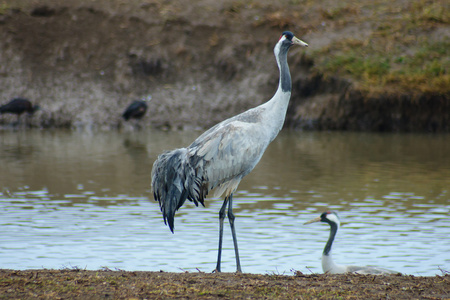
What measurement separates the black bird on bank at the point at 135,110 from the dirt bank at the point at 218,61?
15.3 inches

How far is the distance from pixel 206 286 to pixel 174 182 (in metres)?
2.06

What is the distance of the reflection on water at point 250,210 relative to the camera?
877cm

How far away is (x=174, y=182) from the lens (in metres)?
7.78

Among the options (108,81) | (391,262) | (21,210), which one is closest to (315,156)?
(21,210)

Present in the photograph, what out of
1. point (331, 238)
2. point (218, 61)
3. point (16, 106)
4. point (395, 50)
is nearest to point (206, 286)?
point (331, 238)

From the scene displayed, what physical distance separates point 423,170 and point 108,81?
14918 millimetres

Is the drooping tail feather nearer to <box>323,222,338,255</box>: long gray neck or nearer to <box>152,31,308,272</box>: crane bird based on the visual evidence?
<box>152,31,308,272</box>: crane bird

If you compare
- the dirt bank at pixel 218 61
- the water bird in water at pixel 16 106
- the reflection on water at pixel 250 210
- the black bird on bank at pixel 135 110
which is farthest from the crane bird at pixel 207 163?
the water bird in water at pixel 16 106

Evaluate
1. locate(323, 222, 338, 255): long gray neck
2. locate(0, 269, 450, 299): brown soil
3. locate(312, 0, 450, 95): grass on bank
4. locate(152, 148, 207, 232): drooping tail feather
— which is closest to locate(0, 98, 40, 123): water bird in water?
locate(312, 0, 450, 95): grass on bank

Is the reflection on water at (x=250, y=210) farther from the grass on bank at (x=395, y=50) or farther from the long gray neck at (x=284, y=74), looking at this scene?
the grass on bank at (x=395, y=50)

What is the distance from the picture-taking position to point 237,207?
12227 millimetres

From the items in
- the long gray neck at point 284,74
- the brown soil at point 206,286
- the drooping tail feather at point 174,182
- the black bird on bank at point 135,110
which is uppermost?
the long gray neck at point 284,74

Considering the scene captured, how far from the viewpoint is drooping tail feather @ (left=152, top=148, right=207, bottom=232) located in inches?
306

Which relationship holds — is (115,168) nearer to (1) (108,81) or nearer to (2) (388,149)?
(2) (388,149)
